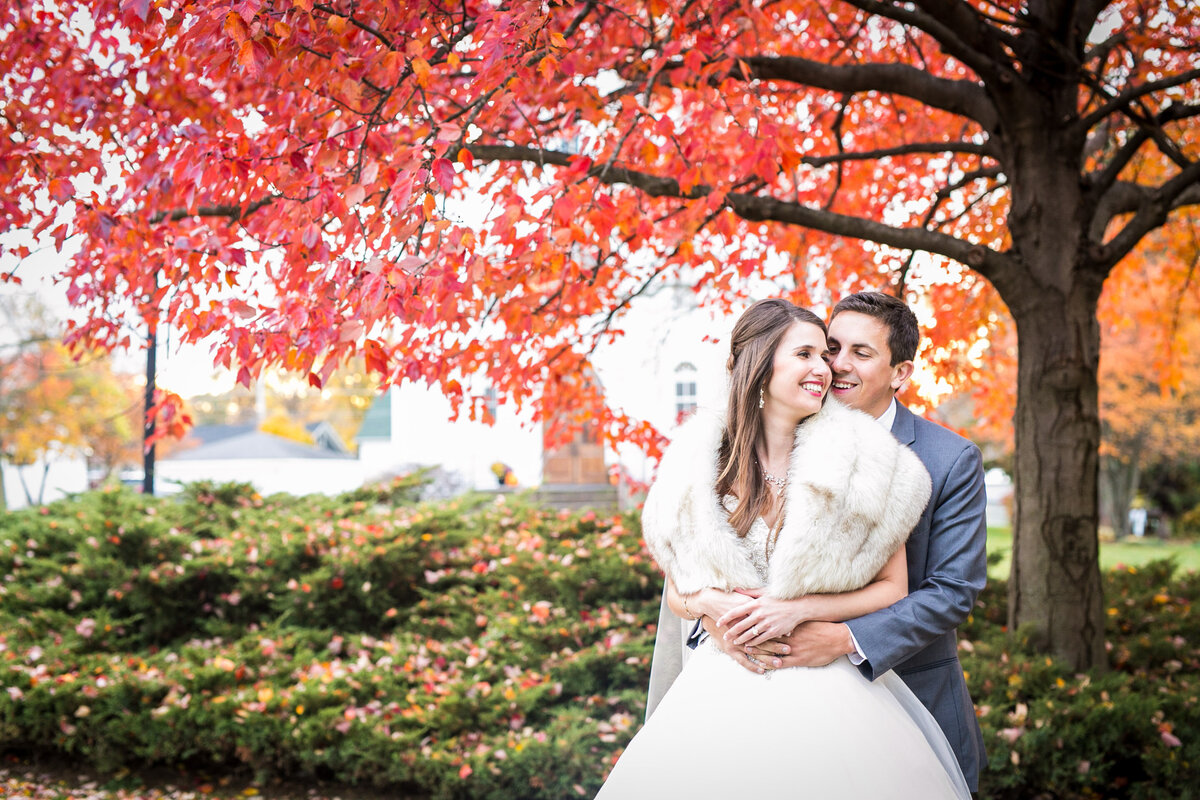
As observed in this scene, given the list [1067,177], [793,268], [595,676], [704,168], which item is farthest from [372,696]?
[1067,177]

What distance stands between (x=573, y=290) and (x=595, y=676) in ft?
8.65

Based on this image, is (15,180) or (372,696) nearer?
(15,180)

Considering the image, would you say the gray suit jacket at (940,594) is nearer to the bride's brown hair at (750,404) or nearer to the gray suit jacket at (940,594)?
the gray suit jacket at (940,594)

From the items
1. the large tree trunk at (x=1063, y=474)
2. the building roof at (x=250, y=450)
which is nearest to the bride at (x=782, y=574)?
the large tree trunk at (x=1063, y=474)

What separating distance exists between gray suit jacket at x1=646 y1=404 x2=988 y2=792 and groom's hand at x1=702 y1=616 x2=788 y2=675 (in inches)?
8.8

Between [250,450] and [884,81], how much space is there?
95.0ft

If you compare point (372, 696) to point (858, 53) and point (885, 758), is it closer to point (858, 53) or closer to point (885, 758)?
point (885, 758)

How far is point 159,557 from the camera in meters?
7.14

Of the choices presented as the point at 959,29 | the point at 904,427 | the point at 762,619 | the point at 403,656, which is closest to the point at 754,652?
the point at 762,619

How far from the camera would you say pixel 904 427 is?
110 inches

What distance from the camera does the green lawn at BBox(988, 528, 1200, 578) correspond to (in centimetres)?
1702

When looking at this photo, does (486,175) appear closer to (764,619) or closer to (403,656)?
(403,656)

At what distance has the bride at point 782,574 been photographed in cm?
222

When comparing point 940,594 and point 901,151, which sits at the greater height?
point 901,151
